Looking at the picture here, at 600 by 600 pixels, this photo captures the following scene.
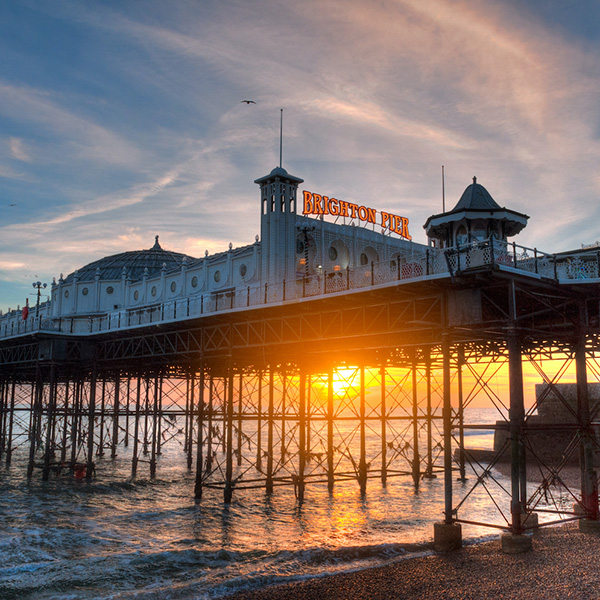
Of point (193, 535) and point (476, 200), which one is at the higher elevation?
point (476, 200)

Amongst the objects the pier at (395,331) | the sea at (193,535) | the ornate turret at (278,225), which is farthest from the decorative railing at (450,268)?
the sea at (193,535)

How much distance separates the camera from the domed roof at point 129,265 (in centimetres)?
6078

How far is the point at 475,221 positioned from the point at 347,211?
48.6 ft

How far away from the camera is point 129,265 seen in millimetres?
62281

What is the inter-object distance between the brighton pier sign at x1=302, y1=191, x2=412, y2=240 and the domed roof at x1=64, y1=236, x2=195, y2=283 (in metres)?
22.7

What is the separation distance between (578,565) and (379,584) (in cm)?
598

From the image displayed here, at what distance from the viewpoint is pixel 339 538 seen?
80.3 feet

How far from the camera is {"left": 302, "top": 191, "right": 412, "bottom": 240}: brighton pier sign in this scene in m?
39.2

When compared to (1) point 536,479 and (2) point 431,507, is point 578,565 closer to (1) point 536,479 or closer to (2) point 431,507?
(2) point 431,507

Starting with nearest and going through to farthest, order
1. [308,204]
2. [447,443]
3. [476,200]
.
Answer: [447,443] < [476,200] < [308,204]

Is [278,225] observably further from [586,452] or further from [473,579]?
[473,579]

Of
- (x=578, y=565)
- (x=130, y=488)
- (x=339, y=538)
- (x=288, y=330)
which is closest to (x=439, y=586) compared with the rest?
(x=578, y=565)

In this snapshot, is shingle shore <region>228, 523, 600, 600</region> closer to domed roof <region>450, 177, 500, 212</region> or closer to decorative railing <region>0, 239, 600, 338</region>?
decorative railing <region>0, 239, 600, 338</region>

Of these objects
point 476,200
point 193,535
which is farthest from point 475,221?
point 193,535
